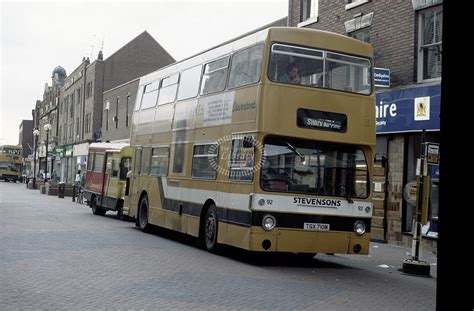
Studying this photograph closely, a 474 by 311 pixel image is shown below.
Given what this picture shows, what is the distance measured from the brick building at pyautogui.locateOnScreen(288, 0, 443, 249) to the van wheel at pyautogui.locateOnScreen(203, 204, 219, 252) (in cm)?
575

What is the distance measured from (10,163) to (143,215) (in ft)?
242

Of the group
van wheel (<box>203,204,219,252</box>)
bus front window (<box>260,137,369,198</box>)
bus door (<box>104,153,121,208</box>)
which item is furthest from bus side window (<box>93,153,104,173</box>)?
bus front window (<box>260,137,369,198</box>)

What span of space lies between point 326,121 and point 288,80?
3.58 feet

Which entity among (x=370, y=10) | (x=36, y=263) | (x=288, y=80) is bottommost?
(x=36, y=263)

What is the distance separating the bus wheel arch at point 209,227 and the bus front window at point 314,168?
2.07 metres

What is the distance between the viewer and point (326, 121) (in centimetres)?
1141

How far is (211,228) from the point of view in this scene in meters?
12.9

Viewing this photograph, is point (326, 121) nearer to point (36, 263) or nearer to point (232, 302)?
point (232, 302)

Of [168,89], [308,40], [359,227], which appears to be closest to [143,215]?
[168,89]

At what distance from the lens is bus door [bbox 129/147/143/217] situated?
59.8ft

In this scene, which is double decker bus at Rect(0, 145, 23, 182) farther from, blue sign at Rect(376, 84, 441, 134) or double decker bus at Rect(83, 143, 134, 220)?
blue sign at Rect(376, 84, 441, 134)

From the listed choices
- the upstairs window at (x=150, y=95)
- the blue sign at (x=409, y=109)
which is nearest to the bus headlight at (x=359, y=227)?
the blue sign at (x=409, y=109)

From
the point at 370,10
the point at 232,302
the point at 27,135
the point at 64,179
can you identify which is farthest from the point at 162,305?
the point at 27,135

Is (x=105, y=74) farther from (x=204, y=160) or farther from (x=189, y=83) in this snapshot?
(x=204, y=160)
